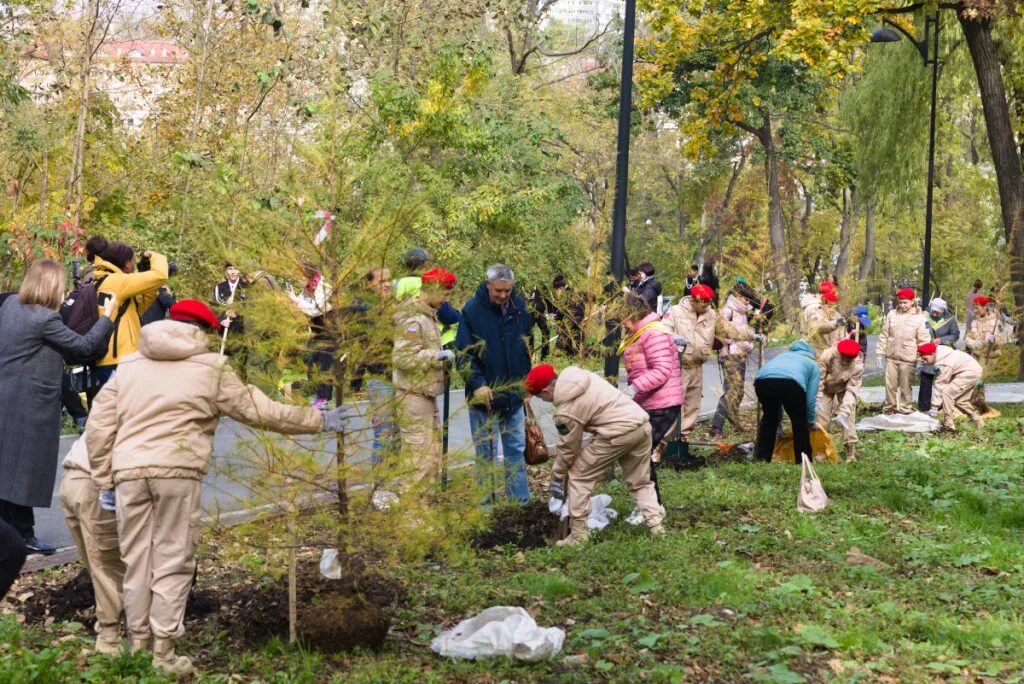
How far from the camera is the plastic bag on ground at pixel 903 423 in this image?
16.3 meters

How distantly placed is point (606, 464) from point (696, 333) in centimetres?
555

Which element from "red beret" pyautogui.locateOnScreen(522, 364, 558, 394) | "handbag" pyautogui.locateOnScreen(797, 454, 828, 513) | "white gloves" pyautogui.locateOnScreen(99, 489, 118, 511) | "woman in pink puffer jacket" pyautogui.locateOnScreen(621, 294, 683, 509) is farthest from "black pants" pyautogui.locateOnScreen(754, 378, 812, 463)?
"white gloves" pyautogui.locateOnScreen(99, 489, 118, 511)

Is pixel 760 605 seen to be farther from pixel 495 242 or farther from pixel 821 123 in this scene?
pixel 821 123

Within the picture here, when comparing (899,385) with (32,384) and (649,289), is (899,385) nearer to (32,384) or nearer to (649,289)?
(649,289)

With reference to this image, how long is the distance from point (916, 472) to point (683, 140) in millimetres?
39400

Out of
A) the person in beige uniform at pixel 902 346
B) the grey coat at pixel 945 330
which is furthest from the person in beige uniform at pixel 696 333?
the grey coat at pixel 945 330

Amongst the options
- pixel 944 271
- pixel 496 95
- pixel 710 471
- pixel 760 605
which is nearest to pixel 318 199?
pixel 760 605

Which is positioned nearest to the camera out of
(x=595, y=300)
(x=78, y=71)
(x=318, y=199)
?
(x=318, y=199)

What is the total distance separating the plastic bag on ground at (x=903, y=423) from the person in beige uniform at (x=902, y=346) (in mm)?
930

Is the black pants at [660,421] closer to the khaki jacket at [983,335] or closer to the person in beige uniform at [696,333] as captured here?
the person in beige uniform at [696,333]

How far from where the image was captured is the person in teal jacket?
1153 centimetres

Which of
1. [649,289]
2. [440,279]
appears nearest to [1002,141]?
[649,289]

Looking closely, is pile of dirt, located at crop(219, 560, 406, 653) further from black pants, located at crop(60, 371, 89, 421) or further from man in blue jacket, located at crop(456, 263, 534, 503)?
black pants, located at crop(60, 371, 89, 421)

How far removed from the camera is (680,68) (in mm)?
27750
